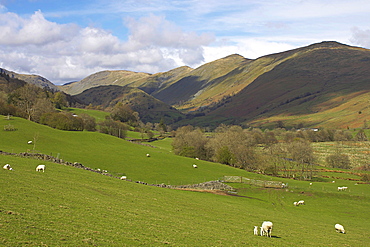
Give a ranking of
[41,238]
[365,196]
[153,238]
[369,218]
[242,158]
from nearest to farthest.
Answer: [41,238], [153,238], [369,218], [365,196], [242,158]

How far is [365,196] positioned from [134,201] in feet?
157

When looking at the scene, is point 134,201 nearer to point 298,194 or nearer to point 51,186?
point 51,186

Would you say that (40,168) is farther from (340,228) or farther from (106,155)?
(106,155)

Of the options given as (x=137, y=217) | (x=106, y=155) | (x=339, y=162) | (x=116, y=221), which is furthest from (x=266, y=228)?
(x=339, y=162)

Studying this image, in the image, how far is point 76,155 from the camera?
221 feet

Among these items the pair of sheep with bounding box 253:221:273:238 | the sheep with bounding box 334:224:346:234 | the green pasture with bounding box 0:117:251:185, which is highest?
the green pasture with bounding box 0:117:251:185

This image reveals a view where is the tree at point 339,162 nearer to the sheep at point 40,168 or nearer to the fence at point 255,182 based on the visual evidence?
the fence at point 255,182

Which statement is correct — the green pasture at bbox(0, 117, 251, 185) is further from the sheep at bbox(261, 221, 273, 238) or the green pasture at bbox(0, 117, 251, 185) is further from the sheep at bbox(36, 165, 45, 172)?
the sheep at bbox(261, 221, 273, 238)

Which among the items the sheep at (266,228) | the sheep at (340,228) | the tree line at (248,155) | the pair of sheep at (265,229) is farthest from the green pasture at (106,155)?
the sheep at (266,228)

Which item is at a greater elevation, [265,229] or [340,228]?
[265,229]

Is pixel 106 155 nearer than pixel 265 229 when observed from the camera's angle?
No

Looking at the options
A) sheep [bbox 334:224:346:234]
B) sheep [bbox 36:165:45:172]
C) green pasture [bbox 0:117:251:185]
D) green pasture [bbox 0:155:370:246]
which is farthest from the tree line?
sheep [bbox 36:165:45:172]

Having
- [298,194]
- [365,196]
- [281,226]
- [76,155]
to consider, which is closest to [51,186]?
[281,226]

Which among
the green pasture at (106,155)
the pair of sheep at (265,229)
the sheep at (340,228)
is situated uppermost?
the green pasture at (106,155)
